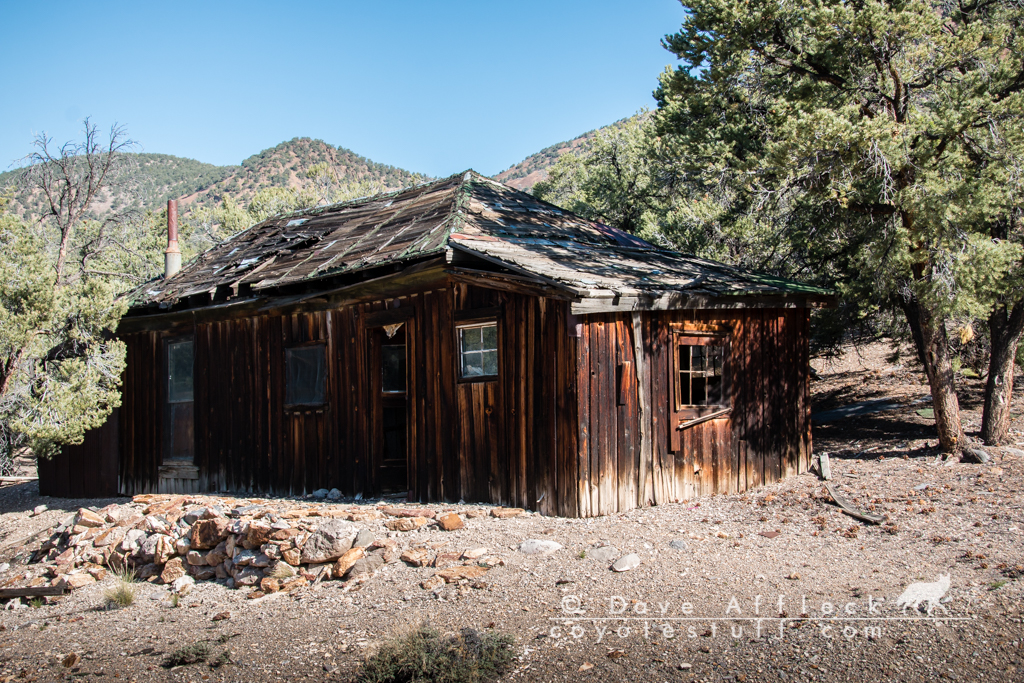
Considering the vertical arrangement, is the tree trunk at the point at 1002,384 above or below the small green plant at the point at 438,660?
above

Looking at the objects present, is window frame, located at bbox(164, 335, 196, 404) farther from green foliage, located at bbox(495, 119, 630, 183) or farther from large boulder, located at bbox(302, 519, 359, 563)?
green foliage, located at bbox(495, 119, 630, 183)

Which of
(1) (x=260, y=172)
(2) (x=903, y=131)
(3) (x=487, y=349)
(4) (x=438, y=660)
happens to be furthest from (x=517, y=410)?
(1) (x=260, y=172)

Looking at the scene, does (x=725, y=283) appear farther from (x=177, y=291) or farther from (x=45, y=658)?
(x=177, y=291)

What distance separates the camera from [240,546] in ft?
24.1

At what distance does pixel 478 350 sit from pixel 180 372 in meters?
6.45

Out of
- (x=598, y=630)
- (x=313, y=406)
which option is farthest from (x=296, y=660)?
(x=313, y=406)

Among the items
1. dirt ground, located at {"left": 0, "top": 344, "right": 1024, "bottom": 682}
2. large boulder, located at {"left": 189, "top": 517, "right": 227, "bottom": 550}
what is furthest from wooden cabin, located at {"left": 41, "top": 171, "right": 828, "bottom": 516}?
large boulder, located at {"left": 189, "top": 517, "right": 227, "bottom": 550}

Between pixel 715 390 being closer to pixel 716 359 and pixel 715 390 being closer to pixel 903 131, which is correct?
pixel 716 359

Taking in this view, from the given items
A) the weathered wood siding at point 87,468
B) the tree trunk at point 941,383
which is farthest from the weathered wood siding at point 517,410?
the weathered wood siding at point 87,468

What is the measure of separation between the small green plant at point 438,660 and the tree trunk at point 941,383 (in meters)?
7.35

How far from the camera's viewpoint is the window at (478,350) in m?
8.78

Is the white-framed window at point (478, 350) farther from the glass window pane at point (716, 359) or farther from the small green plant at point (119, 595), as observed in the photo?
the small green plant at point (119, 595)

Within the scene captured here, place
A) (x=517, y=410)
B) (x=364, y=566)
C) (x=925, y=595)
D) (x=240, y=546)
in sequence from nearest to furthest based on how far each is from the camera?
(x=925, y=595) → (x=364, y=566) → (x=240, y=546) → (x=517, y=410)

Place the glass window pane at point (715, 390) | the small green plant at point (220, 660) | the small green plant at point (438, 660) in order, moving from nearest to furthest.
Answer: the small green plant at point (438, 660) → the small green plant at point (220, 660) → the glass window pane at point (715, 390)
